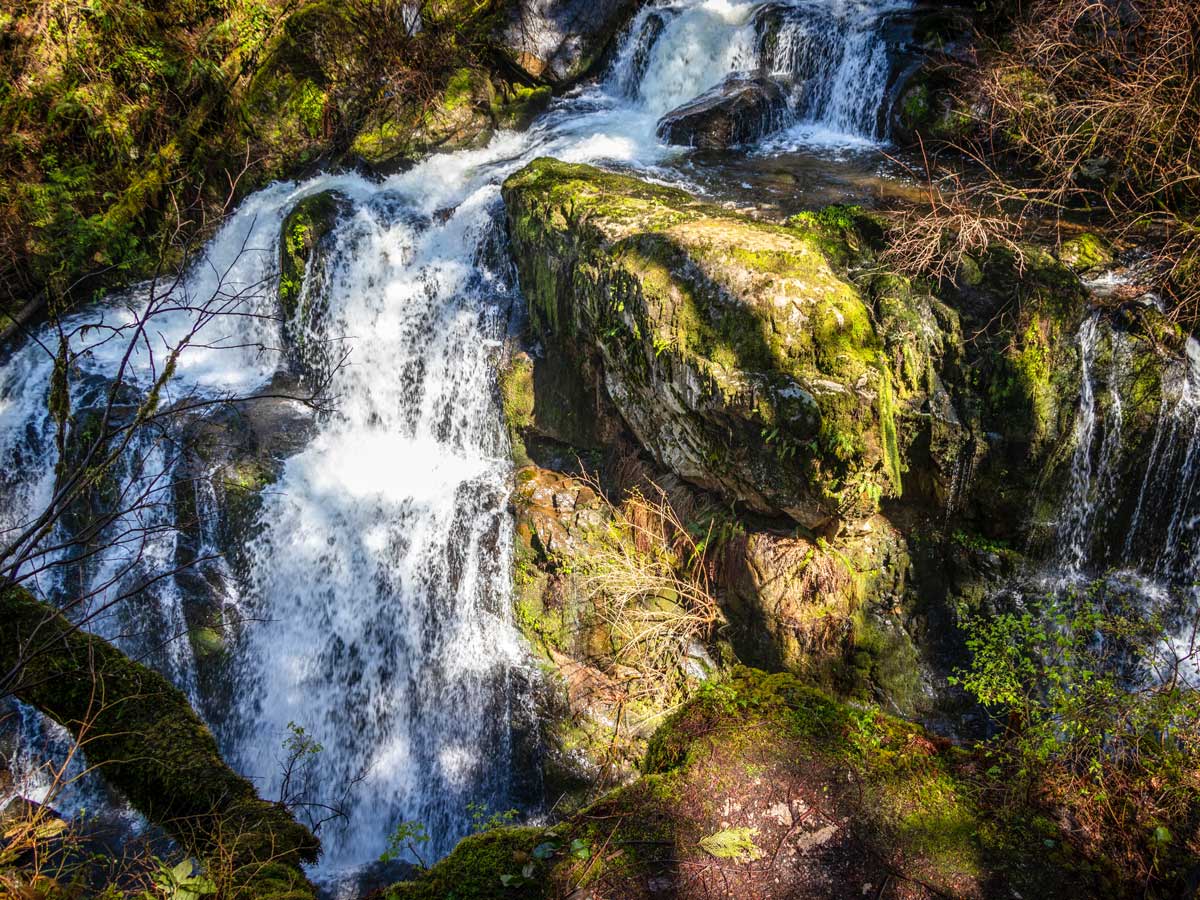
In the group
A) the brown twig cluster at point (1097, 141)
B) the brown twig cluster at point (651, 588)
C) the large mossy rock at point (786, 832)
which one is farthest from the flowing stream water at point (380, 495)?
the large mossy rock at point (786, 832)

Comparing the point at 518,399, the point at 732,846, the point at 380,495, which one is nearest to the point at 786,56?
the point at 518,399

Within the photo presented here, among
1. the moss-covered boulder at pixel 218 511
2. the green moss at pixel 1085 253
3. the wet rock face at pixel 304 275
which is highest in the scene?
the green moss at pixel 1085 253

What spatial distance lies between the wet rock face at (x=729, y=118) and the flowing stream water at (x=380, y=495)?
0.90ft

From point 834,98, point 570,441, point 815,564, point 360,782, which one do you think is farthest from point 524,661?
point 834,98

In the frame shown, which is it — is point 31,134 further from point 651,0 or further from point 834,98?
point 834,98

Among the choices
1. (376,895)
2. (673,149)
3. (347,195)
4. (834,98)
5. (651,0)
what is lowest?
(376,895)

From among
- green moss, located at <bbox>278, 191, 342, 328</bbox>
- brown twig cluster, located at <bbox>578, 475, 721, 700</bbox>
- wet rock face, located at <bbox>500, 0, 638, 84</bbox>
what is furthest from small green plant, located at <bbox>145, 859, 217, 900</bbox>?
wet rock face, located at <bbox>500, 0, 638, 84</bbox>

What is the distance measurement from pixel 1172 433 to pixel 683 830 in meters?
5.85

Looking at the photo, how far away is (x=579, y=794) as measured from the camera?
6898 mm

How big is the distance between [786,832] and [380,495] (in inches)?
253

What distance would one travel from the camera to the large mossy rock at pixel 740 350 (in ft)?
18.5

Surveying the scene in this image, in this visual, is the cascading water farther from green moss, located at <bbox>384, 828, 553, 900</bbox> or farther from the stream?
green moss, located at <bbox>384, 828, 553, 900</bbox>

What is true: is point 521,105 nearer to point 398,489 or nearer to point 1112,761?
point 398,489

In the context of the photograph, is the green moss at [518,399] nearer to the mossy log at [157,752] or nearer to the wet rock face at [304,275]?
the wet rock face at [304,275]
